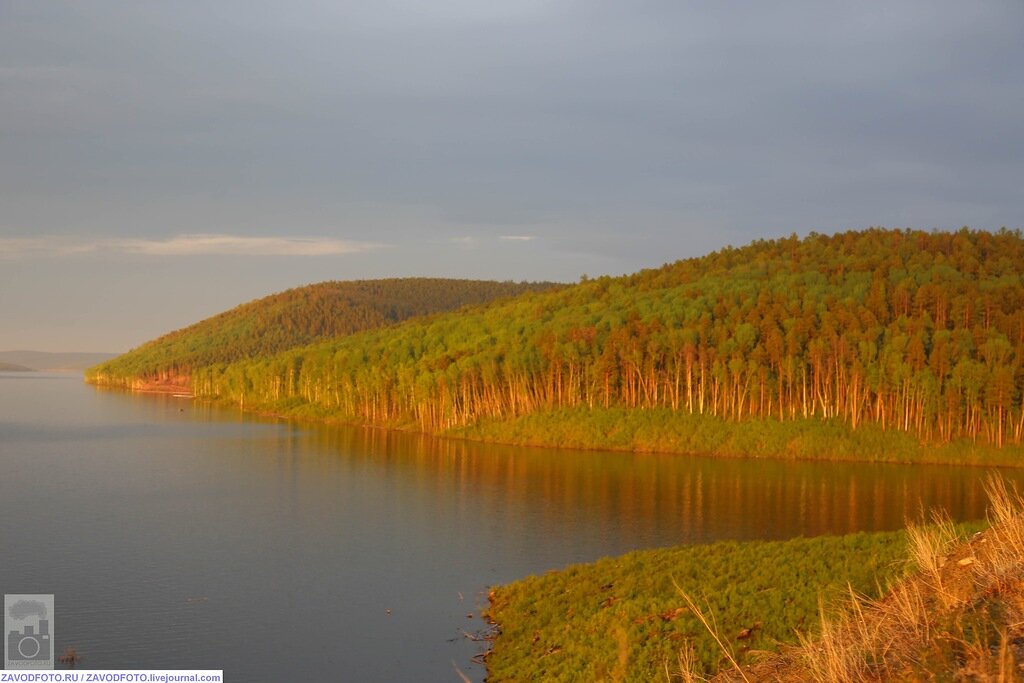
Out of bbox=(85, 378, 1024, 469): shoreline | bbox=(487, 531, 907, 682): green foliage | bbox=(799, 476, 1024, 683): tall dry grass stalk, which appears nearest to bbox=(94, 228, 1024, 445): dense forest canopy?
bbox=(85, 378, 1024, 469): shoreline

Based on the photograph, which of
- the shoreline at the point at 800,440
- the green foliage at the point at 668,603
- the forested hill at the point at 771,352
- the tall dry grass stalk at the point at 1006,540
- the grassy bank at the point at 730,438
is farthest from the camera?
the forested hill at the point at 771,352

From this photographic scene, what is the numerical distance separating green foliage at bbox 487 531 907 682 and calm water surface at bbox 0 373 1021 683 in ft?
5.82

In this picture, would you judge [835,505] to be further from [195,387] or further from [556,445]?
[195,387]

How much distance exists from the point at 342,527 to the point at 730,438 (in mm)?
37677

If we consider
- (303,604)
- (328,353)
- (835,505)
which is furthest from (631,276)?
(303,604)

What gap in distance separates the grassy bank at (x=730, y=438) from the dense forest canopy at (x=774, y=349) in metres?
1.22

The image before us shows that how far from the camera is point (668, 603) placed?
68.9 ft

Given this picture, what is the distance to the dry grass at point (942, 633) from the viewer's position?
812cm

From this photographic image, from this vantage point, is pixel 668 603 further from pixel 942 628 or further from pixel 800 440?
pixel 800 440

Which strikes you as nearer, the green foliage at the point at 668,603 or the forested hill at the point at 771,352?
the green foliage at the point at 668,603

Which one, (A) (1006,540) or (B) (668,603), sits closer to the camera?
(A) (1006,540)

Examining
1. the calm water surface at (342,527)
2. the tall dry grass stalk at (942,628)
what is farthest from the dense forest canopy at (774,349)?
the tall dry grass stalk at (942,628)

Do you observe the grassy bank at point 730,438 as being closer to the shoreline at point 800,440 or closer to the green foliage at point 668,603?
the shoreline at point 800,440

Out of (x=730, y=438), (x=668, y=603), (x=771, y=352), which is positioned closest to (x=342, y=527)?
(x=668, y=603)
